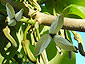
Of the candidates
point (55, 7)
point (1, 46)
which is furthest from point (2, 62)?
point (55, 7)

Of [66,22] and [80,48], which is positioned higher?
[66,22]

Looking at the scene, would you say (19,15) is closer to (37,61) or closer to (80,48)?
(37,61)

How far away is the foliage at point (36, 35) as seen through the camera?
0.39 m

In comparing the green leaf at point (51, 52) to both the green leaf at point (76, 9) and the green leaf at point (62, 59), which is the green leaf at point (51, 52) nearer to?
the green leaf at point (62, 59)

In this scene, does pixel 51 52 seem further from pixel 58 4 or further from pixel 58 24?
pixel 58 24

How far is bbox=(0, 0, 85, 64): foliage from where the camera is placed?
1.27 feet

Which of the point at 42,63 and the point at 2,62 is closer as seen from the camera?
the point at 42,63

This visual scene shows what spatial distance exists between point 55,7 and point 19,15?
320 mm

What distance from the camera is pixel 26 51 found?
49 cm

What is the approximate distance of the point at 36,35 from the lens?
0.53 m

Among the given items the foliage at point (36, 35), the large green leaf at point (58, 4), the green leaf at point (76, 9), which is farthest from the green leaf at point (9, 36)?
the large green leaf at point (58, 4)

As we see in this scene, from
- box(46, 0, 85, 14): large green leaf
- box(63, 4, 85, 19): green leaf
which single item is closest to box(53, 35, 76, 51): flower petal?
box(63, 4, 85, 19): green leaf

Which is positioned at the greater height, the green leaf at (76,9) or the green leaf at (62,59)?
the green leaf at (76,9)

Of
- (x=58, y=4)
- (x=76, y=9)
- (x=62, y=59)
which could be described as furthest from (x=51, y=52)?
(x=76, y=9)
